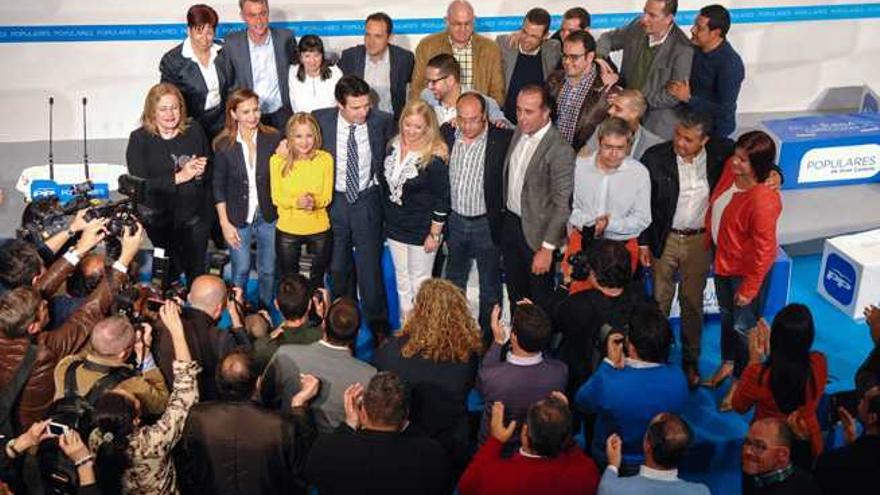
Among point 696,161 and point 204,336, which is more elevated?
point 696,161

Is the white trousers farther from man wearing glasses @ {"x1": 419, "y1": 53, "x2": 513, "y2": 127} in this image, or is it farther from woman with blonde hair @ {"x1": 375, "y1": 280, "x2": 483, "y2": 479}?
woman with blonde hair @ {"x1": 375, "y1": 280, "x2": 483, "y2": 479}

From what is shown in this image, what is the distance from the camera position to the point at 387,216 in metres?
5.57

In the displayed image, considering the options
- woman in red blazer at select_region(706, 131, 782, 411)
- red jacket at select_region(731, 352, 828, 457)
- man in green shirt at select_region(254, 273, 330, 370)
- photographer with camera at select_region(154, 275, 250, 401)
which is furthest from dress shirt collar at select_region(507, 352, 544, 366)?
woman in red blazer at select_region(706, 131, 782, 411)

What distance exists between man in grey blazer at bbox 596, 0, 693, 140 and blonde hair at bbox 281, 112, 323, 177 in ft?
7.08

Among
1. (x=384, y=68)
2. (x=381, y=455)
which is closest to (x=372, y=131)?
(x=384, y=68)

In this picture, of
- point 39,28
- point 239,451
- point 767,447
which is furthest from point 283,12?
point 767,447

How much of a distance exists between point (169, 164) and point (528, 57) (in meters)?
2.35

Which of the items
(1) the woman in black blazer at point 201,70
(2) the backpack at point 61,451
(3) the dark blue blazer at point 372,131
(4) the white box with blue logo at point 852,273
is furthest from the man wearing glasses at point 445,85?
(2) the backpack at point 61,451

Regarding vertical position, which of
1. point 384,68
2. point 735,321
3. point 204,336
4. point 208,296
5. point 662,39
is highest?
point 662,39

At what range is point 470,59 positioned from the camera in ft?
21.1

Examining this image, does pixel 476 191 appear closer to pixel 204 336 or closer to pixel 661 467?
pixel 204 336

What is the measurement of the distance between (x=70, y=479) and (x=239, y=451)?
0.56 m

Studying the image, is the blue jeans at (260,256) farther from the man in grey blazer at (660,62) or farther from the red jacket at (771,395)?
the red jacket at (771,395)

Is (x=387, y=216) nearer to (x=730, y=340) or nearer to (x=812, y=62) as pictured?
(x=730, y=340)
